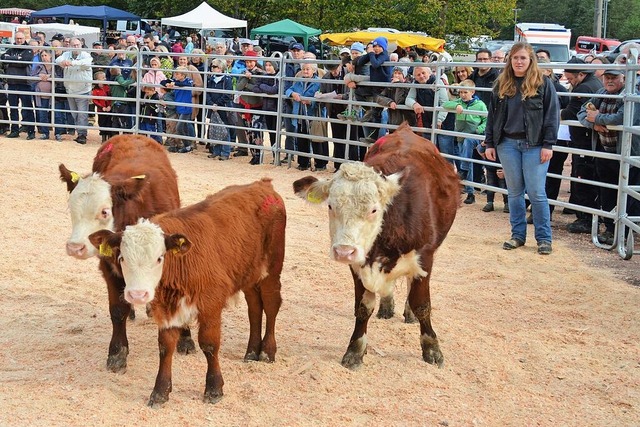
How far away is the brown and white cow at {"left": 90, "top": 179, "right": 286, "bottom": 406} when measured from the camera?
460cm

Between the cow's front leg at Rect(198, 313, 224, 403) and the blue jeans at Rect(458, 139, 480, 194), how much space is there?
6973mm

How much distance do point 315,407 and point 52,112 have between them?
13498mm

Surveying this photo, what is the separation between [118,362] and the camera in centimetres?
535

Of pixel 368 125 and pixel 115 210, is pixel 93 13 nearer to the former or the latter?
pixel 368 125

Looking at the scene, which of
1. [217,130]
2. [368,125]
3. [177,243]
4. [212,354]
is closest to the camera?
[177,243]

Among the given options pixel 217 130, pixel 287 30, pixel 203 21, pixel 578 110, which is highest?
pixel 203 21

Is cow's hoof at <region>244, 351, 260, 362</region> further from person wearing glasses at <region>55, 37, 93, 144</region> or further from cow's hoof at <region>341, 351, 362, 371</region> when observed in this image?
person wearing glasses at <region>55, 37, 93, 144</region>

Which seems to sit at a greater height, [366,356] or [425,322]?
[425,322]

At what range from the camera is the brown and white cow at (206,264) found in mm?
4598

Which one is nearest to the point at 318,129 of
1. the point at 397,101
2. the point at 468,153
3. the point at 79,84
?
the point at 397,101

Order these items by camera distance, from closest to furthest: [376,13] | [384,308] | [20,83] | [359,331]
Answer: [359,331]
[384,308]
[20,83]
[376,13]

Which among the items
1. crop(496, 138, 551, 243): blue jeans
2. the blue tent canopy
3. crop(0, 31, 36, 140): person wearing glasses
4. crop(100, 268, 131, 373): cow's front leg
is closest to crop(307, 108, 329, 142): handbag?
crop(496, 138, 551, 243): blue jeans

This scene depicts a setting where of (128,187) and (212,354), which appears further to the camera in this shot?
(128,187)

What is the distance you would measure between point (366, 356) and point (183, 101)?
35.7 feet
